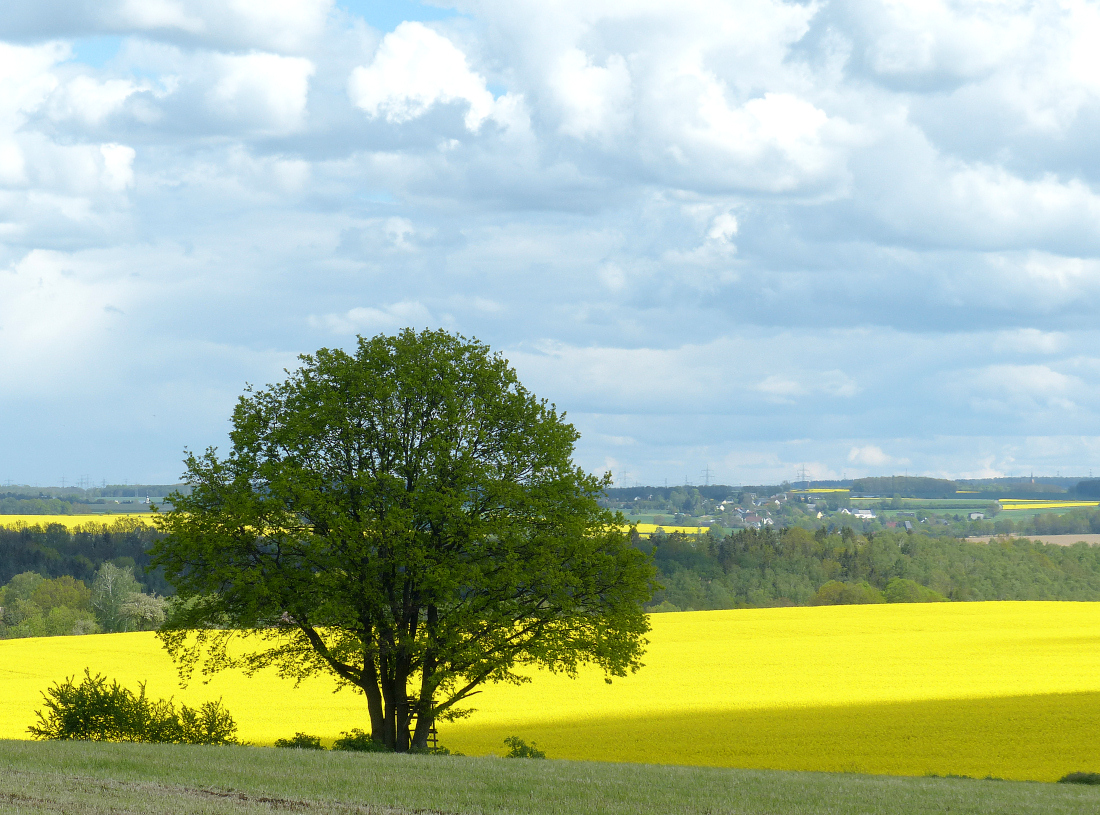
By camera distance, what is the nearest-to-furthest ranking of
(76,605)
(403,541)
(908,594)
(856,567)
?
(403,541) < (76,605) < (908,594) < (856,567)

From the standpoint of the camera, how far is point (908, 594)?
378 ft

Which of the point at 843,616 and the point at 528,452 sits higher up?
the point at 528,452

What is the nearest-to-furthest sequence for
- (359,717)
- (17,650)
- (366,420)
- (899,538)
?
(366,420)
(359,717)
(17,650)
(899,538)

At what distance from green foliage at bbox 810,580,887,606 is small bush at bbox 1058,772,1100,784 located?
309 feet

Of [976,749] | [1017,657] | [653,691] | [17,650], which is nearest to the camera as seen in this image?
[976,749]

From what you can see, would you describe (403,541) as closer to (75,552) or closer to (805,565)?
(75,552)

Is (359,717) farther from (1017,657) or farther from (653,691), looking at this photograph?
(1017,657)

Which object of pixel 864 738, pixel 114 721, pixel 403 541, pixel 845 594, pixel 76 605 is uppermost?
pixel 403 541

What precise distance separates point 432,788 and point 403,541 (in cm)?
1228

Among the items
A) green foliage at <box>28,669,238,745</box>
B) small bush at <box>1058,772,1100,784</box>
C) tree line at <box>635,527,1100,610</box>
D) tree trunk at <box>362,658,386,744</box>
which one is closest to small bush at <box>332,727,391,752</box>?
tree trunk at <box>362,658,386,744</box>

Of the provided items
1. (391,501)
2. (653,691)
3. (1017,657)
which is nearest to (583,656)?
(391,501)

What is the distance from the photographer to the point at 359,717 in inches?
1737

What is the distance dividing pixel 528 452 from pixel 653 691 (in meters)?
22.3

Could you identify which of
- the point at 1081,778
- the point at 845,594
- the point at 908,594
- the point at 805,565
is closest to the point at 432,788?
the point at 1081,778
